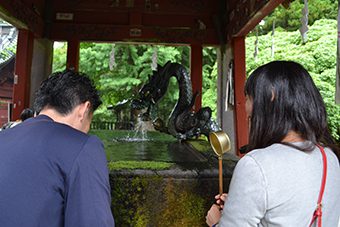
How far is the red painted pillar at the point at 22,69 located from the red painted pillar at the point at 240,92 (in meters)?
3.72

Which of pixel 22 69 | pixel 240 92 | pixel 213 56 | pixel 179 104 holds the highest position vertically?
pixel 213 56

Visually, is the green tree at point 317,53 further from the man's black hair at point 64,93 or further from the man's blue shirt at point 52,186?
the man's blue shirt at point 52,186

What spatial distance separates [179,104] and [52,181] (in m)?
2.12

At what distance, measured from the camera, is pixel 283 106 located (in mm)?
1048

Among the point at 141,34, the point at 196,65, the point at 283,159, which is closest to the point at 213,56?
the point at 196,65

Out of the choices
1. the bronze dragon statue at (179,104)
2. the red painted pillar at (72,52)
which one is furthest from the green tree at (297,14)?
the bronze dragon statue at (179,104)

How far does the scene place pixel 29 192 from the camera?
1.01 m

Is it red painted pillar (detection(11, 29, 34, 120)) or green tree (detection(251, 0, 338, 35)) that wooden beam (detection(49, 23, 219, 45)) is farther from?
green tree (detection(251, 0, 338, 35))

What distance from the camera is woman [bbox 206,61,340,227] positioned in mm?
946

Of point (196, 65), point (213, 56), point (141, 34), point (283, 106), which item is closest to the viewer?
point (283, 106)

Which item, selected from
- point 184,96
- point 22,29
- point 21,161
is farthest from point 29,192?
point 22,29

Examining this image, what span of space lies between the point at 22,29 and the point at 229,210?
596 cm

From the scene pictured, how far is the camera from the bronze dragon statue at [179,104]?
114 inches

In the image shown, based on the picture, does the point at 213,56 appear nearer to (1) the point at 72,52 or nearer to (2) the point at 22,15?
(1) the point at 72,52
